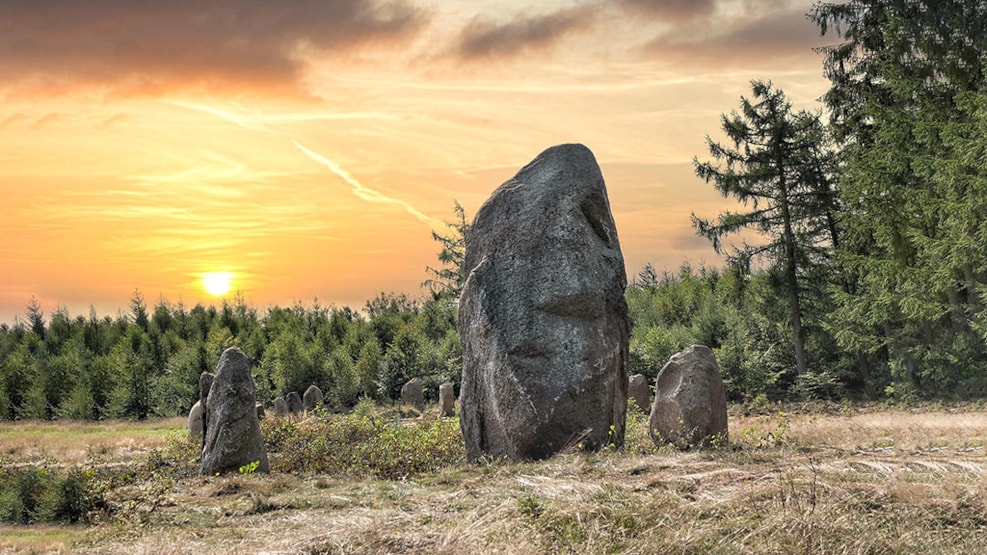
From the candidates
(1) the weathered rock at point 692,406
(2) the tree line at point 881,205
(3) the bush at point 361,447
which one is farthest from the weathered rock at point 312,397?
(1) the weathered rock at point 692,406

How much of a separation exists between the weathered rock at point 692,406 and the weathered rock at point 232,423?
6419mm

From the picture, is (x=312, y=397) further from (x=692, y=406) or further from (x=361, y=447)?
(x=692, y=406)

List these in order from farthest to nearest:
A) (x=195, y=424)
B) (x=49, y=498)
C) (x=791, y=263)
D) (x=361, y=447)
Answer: (x=791, y=263)
(x=195, y=424)
(x=361, y=447)
(x=49, y=498)

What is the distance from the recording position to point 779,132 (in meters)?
26.7

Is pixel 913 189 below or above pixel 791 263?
above

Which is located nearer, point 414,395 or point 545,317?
point 545,317

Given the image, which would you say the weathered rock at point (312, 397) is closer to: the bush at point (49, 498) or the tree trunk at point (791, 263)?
the tree trunk at point (791, 263)

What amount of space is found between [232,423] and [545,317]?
17.9ft

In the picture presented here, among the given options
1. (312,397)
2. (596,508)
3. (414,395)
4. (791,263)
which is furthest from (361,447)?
(791,263)

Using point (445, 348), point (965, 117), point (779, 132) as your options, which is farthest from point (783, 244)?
point (445, 348)

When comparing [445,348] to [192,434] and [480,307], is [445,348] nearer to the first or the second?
[192,434]

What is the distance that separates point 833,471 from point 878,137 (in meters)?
19.5

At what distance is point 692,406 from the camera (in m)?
13.0

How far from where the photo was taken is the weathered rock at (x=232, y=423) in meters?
13.8
